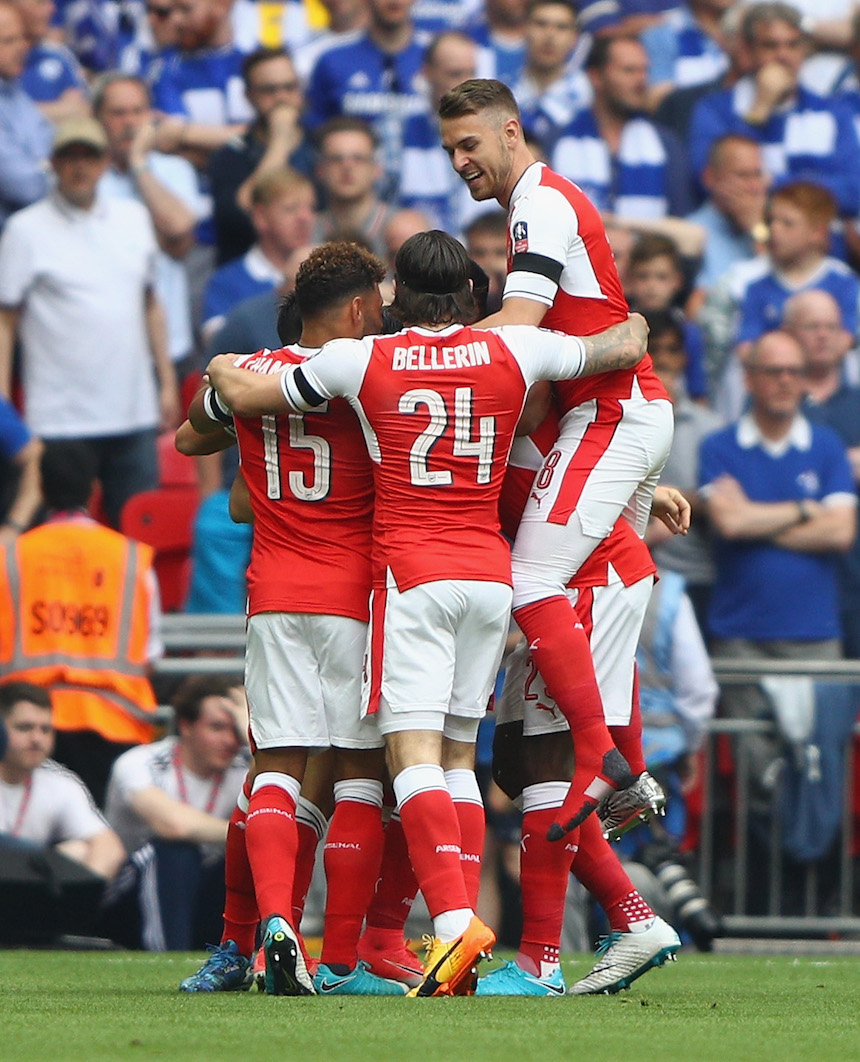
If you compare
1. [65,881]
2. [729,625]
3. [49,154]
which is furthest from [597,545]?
[49,154]

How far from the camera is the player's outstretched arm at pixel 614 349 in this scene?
6469mm

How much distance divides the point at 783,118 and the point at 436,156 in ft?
7.12

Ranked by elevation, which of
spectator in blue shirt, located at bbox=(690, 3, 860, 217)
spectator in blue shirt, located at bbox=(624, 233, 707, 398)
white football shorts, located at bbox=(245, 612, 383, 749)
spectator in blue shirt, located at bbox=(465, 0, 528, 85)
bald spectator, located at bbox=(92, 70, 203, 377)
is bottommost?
white football shorts, located at bbox=(245, 612, 383, 749)

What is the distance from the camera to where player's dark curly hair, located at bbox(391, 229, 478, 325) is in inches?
249

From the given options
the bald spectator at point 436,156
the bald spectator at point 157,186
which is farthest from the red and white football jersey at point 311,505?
the bald spectator at point 436,156

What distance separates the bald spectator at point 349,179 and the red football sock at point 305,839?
567 cm

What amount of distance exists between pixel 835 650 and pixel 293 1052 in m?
6.18

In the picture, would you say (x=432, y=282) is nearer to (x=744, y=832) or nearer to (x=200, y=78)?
(x=744, y=832)

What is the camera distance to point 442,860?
19.9 ft

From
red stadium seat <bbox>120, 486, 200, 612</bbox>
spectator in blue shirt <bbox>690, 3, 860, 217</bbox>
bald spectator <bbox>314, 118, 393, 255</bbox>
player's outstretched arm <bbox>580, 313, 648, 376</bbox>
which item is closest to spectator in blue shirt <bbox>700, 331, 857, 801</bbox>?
bald spectator <bbox>314, 118, 393, 255</bbox>

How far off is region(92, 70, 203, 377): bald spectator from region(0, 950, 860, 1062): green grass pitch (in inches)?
221

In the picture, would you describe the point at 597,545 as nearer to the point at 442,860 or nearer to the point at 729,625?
the point at 442,860

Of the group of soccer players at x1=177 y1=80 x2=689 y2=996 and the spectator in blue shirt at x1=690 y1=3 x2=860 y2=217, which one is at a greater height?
the spectator in blue shirt at x1=690 y1=3 x2=860 y2=217

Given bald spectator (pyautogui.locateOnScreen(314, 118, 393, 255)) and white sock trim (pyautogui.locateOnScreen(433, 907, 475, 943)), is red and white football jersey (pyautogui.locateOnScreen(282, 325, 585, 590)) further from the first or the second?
bald spectator (pyautogui.locateOnScreen(314, 118, 393, 255))
